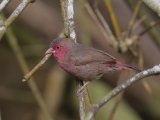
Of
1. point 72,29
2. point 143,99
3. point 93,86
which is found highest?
point 72,29

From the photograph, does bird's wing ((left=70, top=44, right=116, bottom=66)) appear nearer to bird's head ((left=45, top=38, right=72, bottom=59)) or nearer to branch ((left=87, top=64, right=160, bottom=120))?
bird's head ((left=45, top=38, right=72, bottom=59))

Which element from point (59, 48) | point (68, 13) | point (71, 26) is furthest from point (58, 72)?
point (68, 13)

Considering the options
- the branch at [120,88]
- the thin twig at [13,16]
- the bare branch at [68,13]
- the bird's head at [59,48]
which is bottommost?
the branch at [120,88]

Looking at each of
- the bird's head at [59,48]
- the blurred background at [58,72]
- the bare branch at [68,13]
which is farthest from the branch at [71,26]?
the blurred background at [58,72]

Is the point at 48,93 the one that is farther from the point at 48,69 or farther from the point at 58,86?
the point at 48,69

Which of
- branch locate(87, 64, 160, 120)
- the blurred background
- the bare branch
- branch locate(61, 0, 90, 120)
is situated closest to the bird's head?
branch locate(61, 0, 90, 120)

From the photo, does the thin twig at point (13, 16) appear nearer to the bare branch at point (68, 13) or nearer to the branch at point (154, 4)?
the bare branch at point (68, 13)

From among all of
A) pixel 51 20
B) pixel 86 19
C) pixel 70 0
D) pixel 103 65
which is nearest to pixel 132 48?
pixel 103 65

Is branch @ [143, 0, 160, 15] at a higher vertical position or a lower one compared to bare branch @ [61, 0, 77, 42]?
lower

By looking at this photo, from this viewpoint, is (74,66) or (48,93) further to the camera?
(48,93)
